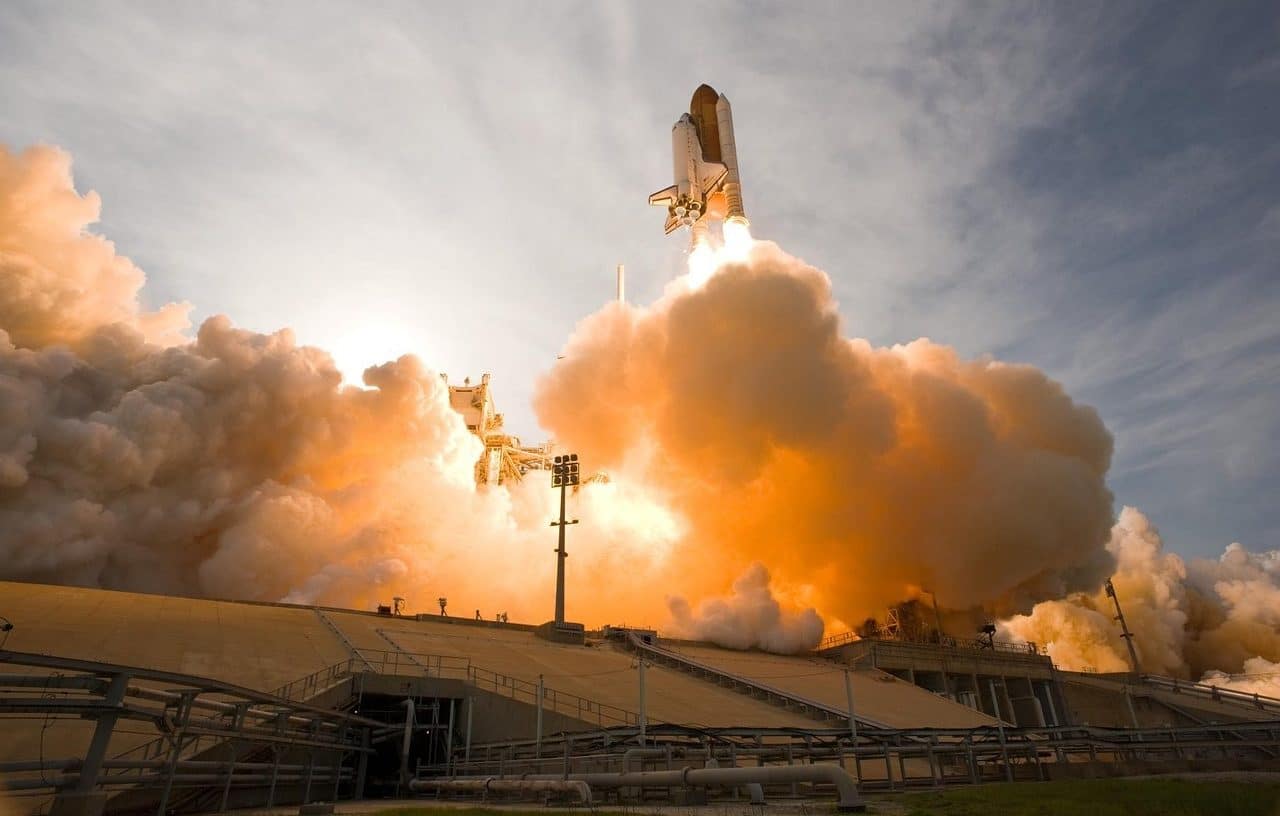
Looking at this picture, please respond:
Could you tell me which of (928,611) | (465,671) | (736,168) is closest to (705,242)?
(736,168)

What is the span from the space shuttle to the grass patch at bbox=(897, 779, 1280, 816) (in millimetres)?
48848

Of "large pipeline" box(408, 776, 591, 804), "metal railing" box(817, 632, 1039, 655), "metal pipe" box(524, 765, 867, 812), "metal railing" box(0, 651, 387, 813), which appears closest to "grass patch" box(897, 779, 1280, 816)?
"metal pipe" box(524, 765, 867, 812)

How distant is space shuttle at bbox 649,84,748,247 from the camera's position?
190ft

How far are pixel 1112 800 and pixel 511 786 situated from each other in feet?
39.5

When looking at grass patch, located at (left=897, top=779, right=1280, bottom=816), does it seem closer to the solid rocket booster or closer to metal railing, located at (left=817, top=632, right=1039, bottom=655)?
metal railing, located at (left=817, top=632, right=1039, bottom=655)

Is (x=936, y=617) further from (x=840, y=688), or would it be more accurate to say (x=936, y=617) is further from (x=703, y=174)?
(x=703, y=174)

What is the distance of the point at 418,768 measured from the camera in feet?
80.9

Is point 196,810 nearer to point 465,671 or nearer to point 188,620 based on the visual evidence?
point 465,671

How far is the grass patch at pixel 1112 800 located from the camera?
29.2 feet

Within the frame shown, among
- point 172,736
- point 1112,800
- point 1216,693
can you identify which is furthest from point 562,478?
point 1216,693

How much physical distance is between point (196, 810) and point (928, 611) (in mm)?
54008

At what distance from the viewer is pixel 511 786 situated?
57.2 feet

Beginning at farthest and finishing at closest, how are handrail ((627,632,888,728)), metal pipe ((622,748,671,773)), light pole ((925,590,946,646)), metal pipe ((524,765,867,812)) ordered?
light pole ((925,590,946,646)) < handrail ((627,632,888,728)) < metal pipe ((622,748,671,773)) < metal pipe ((524,765,867,812))

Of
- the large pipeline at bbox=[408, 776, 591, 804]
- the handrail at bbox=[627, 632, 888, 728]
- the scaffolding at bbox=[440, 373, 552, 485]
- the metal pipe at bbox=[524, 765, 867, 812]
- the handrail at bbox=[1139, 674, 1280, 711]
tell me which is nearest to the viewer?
the metal pipe at bbox=[524, 765, 867, 812]
